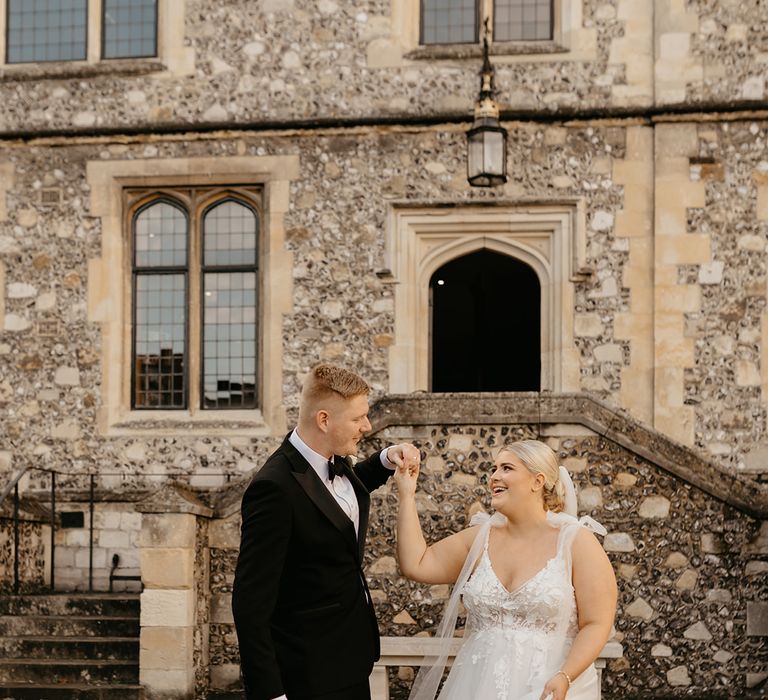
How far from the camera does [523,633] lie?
4.18m

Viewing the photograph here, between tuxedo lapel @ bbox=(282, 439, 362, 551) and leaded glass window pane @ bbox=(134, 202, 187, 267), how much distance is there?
785 cm

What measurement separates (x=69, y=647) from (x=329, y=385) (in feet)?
18.1

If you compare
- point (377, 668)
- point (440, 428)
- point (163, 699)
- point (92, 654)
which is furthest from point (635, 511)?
point (92, 654)

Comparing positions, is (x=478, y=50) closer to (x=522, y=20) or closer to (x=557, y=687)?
(x=522, y=20)

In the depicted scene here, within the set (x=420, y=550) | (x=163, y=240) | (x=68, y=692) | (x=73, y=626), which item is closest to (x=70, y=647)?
(x=73, y=626)

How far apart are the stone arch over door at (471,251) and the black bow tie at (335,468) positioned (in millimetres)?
6645

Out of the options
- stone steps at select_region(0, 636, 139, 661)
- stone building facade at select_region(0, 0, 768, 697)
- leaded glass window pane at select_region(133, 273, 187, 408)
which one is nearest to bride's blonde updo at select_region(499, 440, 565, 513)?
stone steps at select_region(0, 636, 139, 661)

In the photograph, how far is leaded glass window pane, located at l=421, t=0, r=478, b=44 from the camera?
37.0 feet

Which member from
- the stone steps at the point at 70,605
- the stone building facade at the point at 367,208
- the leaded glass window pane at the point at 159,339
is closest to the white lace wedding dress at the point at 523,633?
the stone steps at the point at 70,605

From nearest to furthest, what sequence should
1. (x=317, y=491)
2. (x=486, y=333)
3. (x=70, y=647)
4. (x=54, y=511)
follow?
(x=317, y=491)
(x=70, y=647)
(x=54, y=511)
(x=486, y=333)

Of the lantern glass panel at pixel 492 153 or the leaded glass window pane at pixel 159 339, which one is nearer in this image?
the lantern glass panel at pixel 492 153

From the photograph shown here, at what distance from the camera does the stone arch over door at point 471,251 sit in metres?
10.8

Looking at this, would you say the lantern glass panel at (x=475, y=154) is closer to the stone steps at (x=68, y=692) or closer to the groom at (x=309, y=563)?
the stone steps at (x=68, y=692)

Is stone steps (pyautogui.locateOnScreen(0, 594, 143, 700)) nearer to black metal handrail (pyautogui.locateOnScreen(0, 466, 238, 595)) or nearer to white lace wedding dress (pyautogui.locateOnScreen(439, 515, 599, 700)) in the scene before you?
black metal handrail (pyautogui.locateOnScreen(0, 466, 238, 595))
